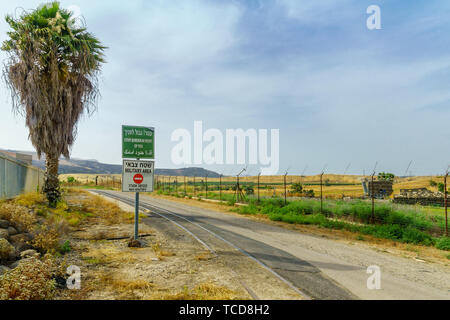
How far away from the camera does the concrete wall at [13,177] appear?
49.0 ft

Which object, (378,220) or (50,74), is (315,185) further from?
(50,74)

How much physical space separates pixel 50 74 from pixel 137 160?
10.9 metres

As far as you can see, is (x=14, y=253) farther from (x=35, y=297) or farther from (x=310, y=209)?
(x=310, y=209)

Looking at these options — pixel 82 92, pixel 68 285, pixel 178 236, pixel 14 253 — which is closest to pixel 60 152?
pixel 82 92

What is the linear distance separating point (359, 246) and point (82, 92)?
17.9m

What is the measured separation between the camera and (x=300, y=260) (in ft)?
28.3

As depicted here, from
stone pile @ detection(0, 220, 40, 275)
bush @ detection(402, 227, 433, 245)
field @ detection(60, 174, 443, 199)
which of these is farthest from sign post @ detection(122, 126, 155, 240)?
field @ detection(60, 174, 443, 199)

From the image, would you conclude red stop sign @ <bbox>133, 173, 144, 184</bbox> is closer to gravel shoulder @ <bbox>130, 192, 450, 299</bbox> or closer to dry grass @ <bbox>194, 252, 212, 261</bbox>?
dry grass @ <bbox>194, 252, 212, 261</bbox>

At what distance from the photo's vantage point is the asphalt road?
19.9 ft

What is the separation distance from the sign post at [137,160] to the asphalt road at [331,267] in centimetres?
311

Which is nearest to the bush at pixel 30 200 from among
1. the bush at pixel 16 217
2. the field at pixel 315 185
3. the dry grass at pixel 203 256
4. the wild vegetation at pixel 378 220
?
the bush at pixel 16 217

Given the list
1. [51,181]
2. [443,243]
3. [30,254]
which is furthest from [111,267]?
[51,181]

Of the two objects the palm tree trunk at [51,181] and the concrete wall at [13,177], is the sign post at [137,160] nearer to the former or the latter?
the concrete wall at [13,177]

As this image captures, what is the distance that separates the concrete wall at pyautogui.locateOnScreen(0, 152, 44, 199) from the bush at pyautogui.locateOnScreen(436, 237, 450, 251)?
1953cm
